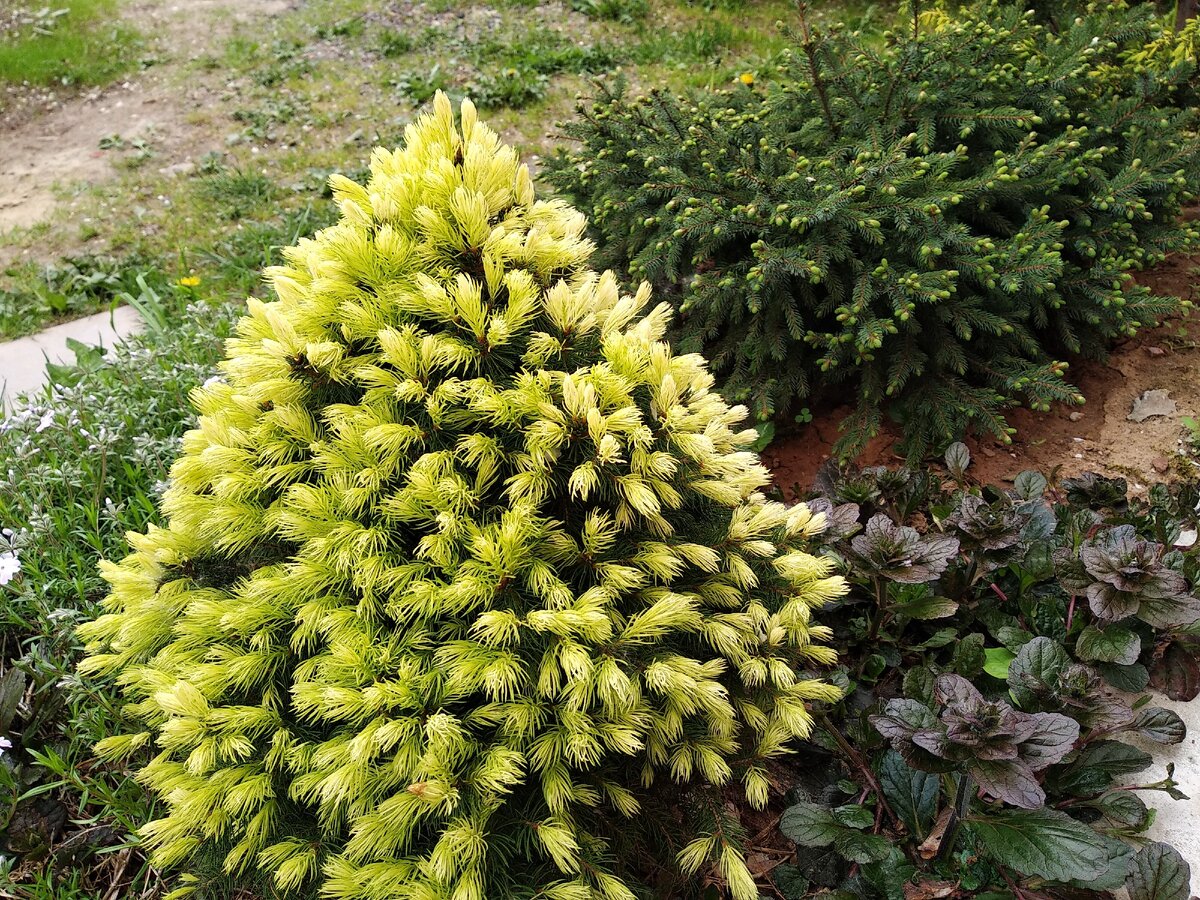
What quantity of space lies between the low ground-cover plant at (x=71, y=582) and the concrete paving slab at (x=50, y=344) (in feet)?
1.46

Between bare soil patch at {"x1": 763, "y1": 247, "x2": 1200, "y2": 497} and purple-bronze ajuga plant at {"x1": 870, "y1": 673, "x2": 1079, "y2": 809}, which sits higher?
purple-bronze ajuga plant at {"x1": 870, "y1": 673, "x2": 1079, "y2": 809}

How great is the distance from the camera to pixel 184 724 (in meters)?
1.70

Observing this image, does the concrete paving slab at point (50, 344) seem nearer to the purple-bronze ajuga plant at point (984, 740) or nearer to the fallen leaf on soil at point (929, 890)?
the purple-bronze ajuga plant at point (984, 740)

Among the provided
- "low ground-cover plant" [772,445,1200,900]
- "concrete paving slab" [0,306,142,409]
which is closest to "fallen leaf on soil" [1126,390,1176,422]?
"low ground-cover plant" [772,445,1200,900]

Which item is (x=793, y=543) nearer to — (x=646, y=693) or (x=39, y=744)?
(x=646, y=693)

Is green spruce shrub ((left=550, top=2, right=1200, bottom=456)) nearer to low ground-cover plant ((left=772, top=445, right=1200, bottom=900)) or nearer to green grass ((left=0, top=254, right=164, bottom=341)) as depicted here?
low ground-cover plant ((left=772, top=445, right=1200, bottom=900))

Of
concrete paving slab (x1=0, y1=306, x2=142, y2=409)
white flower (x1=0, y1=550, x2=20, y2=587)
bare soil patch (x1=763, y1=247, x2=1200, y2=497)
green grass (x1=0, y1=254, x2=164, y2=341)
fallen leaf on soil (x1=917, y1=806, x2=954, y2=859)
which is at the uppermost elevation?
white flower (x1=0, y1=550, x2=20, y2=587)

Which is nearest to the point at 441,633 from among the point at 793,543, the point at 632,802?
the point at 632,802

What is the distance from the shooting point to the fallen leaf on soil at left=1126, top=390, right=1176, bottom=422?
3.39 m

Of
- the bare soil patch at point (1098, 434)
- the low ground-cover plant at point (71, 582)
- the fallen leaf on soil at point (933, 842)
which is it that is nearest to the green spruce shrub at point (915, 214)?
the bare soil patch at point (1098, 434)

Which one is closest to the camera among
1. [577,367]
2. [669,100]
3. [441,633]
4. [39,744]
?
[441,633]

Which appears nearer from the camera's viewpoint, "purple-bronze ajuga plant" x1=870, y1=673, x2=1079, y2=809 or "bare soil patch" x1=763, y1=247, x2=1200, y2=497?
"purple-bronze ajuga plant" x1=870, y1=673, x2=1079, y2=809

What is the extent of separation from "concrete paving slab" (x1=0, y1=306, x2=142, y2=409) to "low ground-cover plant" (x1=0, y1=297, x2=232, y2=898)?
45cm

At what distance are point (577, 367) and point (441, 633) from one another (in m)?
0.63
